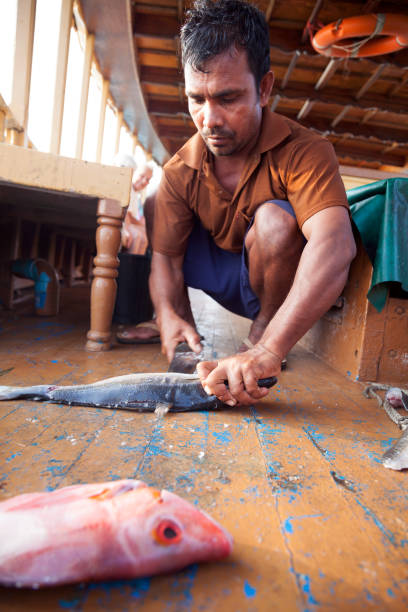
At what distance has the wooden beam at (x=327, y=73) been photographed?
4.80 meters

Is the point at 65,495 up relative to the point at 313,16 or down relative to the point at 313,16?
down

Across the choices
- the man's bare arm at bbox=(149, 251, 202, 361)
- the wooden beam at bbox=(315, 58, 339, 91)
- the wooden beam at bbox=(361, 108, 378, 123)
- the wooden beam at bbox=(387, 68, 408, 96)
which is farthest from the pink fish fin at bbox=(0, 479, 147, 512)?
the wooden beam at bbox=(361, 108, 378, 123)

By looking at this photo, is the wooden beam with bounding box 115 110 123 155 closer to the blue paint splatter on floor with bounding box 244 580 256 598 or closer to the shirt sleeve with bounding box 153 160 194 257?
the shirt sleeve with bounding box 153 160 194 257

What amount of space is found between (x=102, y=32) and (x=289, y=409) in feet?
16.8

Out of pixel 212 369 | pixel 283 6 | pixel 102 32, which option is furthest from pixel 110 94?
Answer: pixel 212 369

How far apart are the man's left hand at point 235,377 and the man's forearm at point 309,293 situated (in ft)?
0.33

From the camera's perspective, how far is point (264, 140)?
173 centimetres

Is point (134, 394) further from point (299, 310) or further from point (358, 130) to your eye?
point (358, 130)

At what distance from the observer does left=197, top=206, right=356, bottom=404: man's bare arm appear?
4.04ft

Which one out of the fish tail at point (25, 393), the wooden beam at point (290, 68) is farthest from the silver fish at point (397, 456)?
the wooden beam at point (290, 68)

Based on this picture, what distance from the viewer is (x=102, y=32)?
15.4 feet

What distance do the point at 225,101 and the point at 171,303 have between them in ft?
3.24

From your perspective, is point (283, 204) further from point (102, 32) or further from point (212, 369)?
point (102, 32)

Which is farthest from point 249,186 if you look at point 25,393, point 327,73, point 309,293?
point 327,73
